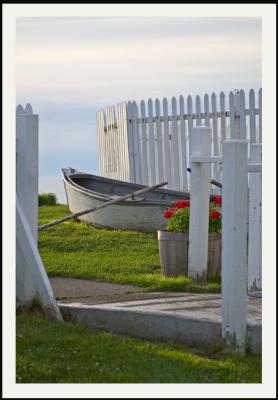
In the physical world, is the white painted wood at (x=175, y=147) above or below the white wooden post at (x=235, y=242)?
above

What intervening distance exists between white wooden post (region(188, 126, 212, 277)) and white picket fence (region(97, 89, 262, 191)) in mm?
6578

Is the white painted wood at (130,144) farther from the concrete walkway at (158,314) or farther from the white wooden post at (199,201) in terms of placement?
the concrete walkway at (158,314)

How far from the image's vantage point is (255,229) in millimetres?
8281

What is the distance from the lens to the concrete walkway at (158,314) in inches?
262

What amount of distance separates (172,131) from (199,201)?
23.6 ft

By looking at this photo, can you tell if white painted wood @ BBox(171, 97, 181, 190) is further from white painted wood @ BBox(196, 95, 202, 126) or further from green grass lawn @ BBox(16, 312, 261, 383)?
green grass lawn @ BBox(16, 312, 261, 383)

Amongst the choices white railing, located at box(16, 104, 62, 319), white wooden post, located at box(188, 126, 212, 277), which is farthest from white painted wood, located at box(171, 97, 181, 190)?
white railing, located at box(16, 104, 62, 319)

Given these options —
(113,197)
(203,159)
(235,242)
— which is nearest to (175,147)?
(113,197)

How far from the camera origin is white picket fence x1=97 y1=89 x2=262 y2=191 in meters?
15.9

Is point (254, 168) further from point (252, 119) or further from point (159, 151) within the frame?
point (159, 151)

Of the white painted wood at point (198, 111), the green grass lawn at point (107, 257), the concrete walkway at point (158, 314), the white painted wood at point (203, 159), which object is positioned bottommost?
the concrete walkway at point (158, 314)

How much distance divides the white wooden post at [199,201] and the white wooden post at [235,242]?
2747 mm

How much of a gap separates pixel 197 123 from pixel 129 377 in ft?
36.2

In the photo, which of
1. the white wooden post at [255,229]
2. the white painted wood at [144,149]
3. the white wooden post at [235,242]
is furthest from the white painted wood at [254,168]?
the white painted wood at [144,149]
